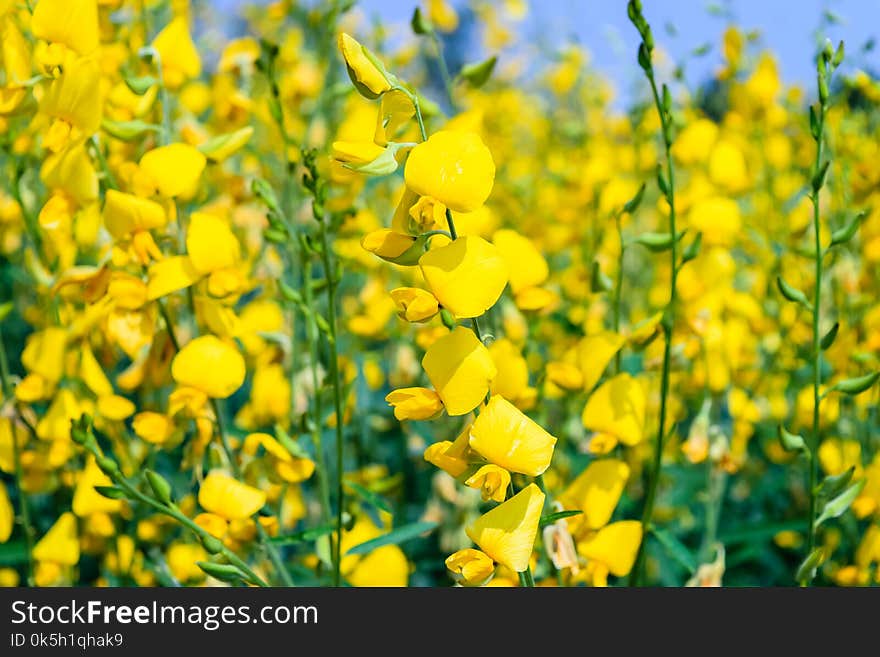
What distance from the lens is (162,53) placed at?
1.61m

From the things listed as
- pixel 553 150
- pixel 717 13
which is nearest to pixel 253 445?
pixel 717 13

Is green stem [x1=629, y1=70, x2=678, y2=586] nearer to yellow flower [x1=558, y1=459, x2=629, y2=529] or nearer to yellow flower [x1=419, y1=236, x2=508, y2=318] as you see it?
yellow flower [x1=558, y1=459, x2=629, y2=529]

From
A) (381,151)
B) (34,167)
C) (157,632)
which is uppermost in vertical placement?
(34,167)

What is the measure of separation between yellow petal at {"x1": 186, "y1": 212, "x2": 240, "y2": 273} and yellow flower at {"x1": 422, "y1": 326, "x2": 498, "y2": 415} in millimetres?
502

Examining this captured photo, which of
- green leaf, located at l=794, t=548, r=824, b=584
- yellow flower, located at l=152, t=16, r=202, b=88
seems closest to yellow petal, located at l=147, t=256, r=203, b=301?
yellow flower, located at l=152, t=16, r=202, b=88

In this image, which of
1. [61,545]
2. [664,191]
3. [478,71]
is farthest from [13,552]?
[664,191]

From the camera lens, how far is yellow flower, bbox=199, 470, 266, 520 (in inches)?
50.4

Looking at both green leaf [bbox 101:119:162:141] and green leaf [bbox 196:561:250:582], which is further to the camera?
green leaf [bbox 101:119:162:141]

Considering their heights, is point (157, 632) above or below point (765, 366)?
below

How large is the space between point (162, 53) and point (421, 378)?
3.18 feet

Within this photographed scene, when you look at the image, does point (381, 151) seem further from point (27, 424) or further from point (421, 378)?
point (421, 378)

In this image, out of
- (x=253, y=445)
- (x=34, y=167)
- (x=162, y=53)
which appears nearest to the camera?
(x=253, y=445)

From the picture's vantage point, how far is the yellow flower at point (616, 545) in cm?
127

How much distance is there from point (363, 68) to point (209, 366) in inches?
21.0
